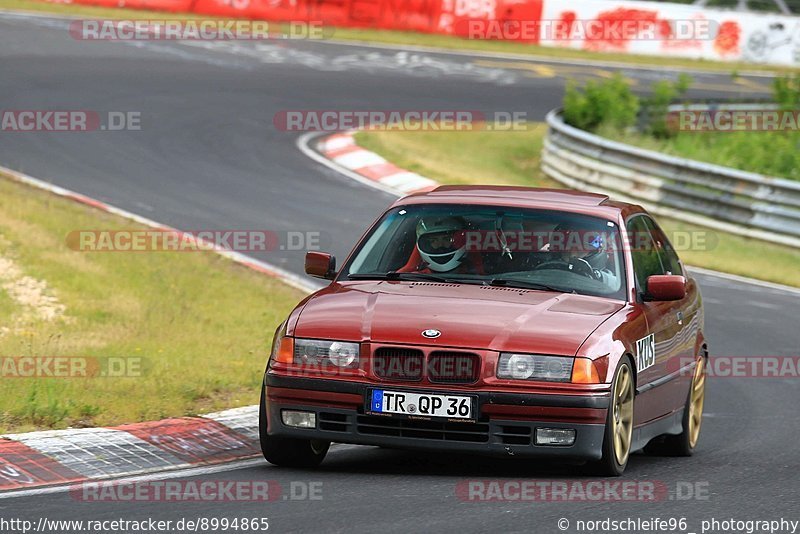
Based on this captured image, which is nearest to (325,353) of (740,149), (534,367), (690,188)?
(534,367)

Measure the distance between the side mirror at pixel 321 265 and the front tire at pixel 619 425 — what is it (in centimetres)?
188

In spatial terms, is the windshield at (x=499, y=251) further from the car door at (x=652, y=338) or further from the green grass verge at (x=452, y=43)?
the green grass verge at (x=452, y=43)

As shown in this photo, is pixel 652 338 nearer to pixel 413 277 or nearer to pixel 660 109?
pixel 413 277

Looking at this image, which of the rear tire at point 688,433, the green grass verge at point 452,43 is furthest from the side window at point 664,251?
the green grass verge at point 452,43

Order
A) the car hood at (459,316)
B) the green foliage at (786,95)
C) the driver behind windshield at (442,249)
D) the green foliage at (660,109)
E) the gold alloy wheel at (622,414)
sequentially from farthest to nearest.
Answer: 1. the green foliage at (786,95)
2. the green foliage at (660,109)
3. the driver behind windshield at (442,249)
4. the gold alloy wheel at (622,414)
5. the car hood at (459,316)

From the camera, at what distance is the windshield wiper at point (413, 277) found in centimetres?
791

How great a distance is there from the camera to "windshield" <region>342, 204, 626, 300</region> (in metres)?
7.97

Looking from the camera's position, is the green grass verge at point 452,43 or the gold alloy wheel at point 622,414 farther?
the green grass verge at point 452,43

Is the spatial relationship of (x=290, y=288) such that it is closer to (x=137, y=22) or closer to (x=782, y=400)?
(x=782, y=400)

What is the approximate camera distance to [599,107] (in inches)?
968

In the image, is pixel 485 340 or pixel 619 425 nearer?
pixel 485 340

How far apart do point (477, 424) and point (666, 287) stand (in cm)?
157

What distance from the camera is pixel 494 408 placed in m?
6.88

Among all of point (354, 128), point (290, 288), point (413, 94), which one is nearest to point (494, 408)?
point (290, 288)
